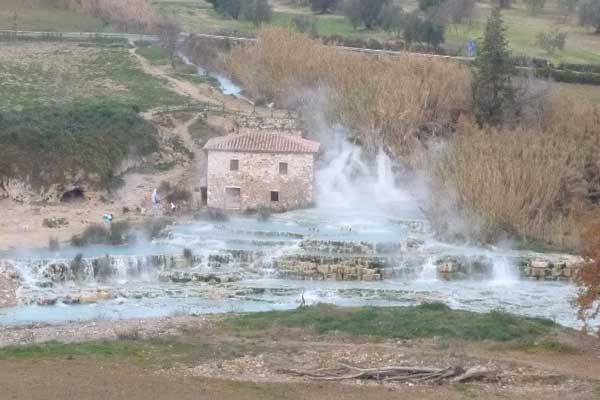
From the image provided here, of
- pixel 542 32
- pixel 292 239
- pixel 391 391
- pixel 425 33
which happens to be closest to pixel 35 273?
pixel 292 239

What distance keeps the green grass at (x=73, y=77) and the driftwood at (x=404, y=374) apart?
38.7 meters

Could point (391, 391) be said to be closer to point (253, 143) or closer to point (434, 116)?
point (253, 143)

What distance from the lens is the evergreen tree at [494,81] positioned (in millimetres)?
59094

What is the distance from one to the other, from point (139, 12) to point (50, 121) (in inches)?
1671

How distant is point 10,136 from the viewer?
5222cm

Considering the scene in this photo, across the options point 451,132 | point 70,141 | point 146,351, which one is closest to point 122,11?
point 451,132

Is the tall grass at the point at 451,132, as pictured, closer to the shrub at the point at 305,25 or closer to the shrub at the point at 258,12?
the shrub at the point at 305,25

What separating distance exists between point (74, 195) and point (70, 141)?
110 inches

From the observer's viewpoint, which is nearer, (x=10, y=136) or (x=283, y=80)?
(x=10, y=136)

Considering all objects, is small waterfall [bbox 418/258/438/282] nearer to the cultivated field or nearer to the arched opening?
the arched opening

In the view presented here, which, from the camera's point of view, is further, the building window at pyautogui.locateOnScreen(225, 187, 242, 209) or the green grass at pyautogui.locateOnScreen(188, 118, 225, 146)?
the green grass at pyautogui.locateOnScreen(188, 118, 225, 146)

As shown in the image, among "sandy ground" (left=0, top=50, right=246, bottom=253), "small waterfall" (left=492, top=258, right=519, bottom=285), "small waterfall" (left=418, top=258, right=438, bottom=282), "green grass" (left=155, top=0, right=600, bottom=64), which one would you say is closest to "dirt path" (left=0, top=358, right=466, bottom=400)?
"small waterfall" (left=418, top=258, right=438, bottom=282)

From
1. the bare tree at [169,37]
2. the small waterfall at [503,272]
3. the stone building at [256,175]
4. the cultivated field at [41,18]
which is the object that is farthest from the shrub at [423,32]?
the small waterfall at [503,272]

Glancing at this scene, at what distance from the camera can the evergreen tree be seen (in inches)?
2327
